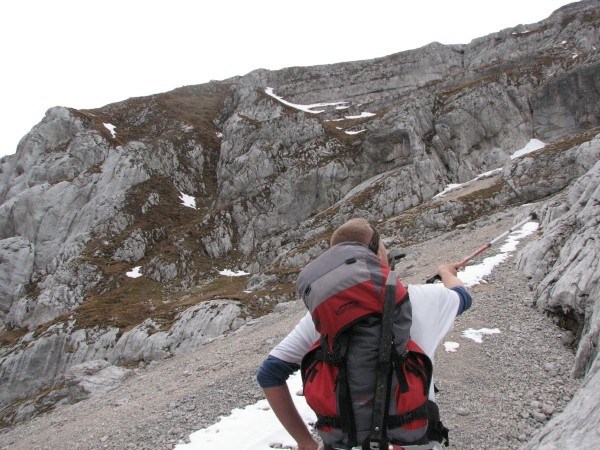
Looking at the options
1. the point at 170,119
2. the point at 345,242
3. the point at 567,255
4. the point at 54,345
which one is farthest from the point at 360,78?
the point at 345,242

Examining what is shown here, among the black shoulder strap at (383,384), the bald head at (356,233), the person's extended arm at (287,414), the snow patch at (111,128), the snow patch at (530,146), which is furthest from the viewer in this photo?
the snow patch at (111,128)

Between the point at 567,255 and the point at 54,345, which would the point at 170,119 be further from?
the point at 567,255

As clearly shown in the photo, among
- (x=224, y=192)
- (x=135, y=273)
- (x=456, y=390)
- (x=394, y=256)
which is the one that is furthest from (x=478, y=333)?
(x=224, y=192)

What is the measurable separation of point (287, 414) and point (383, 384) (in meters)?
1.20

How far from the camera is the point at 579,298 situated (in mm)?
11109

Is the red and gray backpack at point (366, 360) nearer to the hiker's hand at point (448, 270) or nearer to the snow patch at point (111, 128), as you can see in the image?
the hiker's hand at point (448, 270)

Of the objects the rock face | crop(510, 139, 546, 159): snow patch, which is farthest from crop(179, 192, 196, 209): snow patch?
crop(510, 139, 546, 159): snow patch

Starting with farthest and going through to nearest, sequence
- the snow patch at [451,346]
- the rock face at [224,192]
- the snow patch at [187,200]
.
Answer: the snow patch at [187,200] < the rock face at [224,192] < the snow patch at [451,346]

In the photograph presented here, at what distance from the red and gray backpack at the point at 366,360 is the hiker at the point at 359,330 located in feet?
0.05

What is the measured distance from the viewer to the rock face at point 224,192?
134 feet

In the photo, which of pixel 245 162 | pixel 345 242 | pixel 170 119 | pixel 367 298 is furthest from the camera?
pixel 170 119

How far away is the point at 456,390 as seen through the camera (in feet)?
31.1

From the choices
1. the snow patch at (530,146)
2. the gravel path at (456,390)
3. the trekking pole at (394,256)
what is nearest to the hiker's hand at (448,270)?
the trekking pole at (394,256)

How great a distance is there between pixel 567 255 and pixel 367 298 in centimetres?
1459
